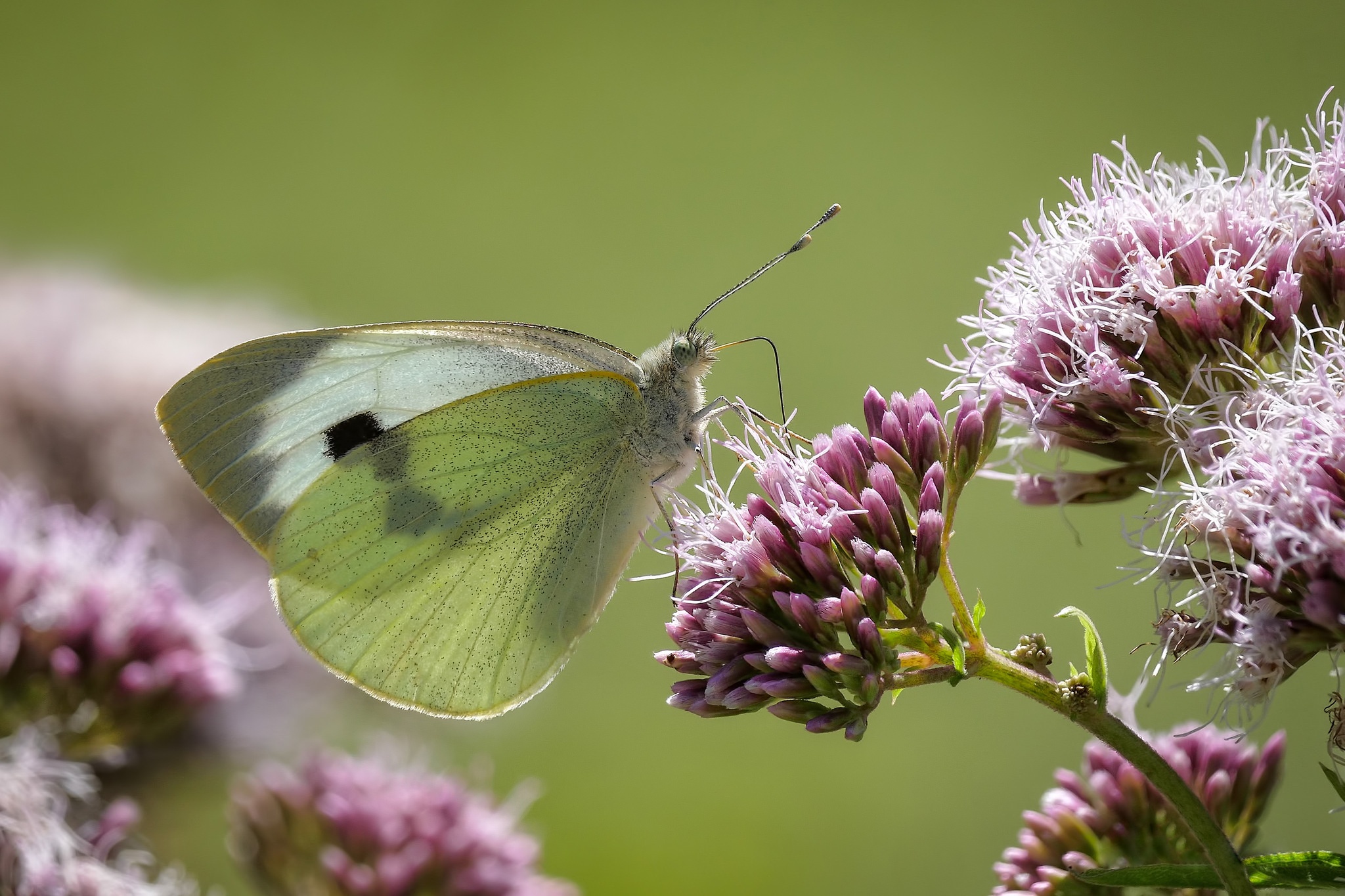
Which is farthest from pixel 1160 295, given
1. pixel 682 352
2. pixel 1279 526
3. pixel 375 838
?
pixel 375 838

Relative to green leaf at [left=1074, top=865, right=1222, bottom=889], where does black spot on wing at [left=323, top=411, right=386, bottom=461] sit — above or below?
above

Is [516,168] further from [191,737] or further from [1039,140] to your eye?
[191,737]

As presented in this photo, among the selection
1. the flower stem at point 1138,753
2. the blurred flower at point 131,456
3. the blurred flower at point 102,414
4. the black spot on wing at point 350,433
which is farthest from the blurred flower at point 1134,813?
the blurred flower at point 102,414

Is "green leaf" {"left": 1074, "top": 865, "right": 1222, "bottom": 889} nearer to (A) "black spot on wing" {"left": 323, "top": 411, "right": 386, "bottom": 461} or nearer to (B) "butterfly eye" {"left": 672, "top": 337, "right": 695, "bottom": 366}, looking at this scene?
(B) "butterfly eye" {"left": 672, "top": 337, "right": 695, "bottom": 366}

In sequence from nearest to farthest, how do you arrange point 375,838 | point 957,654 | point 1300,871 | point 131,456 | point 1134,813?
point 1300,871, point 957,654, point 1134,813, point 375,838, point 131,456

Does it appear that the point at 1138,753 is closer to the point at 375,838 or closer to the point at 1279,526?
the point at 1279,526

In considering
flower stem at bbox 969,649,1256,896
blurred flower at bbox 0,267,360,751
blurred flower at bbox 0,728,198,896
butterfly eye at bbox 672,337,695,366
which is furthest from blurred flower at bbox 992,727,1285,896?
blurred flower at bbox 0,267,360,751

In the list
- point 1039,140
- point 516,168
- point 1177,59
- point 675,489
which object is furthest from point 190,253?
point 675,489
